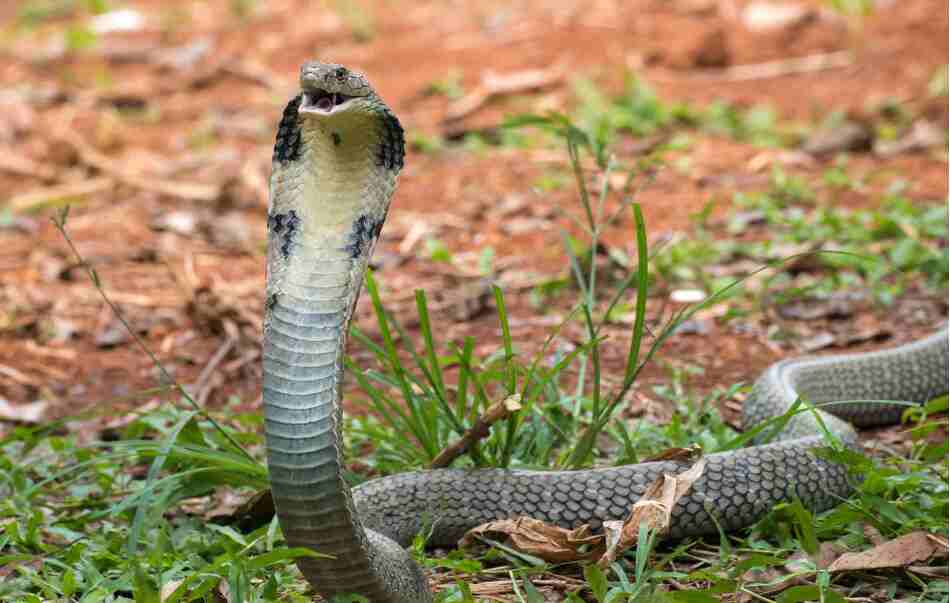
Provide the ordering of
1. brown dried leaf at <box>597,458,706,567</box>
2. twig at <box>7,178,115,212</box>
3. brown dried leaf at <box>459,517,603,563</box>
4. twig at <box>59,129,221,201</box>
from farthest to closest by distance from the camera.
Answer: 1. twig at <box>59,129,221,201</box>
2. twig at <box>7,178,115,212</box>
3. brown dried leaf at <box>459,517,603,563</box>
4. brown dried leaf at <box>597,458,706,567</box>

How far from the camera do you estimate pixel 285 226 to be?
8.50 ft

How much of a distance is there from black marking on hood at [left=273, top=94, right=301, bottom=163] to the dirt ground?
3.41 feet

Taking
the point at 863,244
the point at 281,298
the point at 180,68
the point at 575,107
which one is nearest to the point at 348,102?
the point at 281,298

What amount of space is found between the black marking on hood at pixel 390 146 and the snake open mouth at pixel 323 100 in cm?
11

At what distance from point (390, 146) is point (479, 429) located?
103cm

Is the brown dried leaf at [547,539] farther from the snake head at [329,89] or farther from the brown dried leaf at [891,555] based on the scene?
the snake head at [329,89]

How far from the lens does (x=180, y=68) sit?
1076 cm

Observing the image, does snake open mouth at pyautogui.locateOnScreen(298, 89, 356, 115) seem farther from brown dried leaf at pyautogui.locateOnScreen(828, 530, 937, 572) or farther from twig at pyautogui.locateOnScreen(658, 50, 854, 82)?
twig at pyautogui.locateOnScreen(658, 50, 854, 82)

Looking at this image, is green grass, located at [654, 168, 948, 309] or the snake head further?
green grass, located at [654, 168, 948, 309]

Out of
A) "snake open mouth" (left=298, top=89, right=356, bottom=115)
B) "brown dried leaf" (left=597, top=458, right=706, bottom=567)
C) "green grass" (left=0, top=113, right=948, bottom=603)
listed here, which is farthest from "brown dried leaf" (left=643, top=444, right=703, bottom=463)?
"snake open mouth" (left=298, top=89, right=356, bottom=115)

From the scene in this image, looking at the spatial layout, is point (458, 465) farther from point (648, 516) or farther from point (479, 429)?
point (648, 516)

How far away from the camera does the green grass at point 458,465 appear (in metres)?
3.01

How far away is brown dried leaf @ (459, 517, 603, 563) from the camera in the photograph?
3162 mm

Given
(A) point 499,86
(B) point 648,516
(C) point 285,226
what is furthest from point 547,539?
(A) point 499,86
